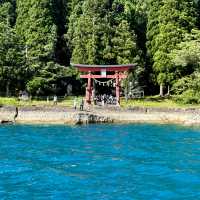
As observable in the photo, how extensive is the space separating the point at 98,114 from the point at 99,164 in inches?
892

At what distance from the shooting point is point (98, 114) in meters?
46.7

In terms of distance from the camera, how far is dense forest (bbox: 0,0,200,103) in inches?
2247

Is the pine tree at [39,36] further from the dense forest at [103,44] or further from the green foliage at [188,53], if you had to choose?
the green foliage at [188,53]

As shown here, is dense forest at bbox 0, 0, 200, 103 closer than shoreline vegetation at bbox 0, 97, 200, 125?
No

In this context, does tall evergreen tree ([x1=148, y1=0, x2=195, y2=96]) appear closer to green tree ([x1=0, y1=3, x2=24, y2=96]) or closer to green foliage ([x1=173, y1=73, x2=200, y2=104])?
green foliage ([x1=173, y1=73, x2=200, y2=104])

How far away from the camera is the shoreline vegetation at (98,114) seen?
45.3 metres

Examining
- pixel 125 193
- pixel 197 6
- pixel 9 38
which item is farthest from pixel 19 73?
pixel 125 193

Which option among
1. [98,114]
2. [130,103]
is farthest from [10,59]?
[98,114]

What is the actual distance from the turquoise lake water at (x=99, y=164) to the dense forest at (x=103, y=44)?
1897 cm

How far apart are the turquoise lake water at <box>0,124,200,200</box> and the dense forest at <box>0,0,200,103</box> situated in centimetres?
1897

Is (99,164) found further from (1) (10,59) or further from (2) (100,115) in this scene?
(1) (10,59)

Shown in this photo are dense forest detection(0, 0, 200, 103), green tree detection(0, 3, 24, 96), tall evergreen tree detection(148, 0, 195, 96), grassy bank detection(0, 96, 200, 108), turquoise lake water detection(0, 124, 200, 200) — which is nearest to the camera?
turquoise lake water detection(0, 124, 200, 200)

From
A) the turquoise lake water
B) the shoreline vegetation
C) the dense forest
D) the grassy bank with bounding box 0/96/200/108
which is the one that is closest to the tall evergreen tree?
the dense forest

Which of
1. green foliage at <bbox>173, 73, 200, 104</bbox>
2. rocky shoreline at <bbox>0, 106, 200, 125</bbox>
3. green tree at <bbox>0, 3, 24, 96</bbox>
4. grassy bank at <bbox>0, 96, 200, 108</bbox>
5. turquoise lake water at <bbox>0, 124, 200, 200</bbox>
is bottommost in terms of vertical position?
turquoise lake water at <bbox>0, 124, 200, 200</bbox>
